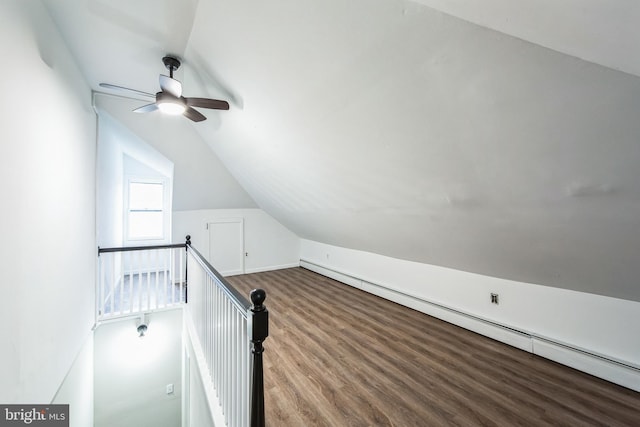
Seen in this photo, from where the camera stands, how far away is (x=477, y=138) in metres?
1.58

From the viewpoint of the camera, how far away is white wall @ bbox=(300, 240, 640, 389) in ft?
7.16

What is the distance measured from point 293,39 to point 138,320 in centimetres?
426

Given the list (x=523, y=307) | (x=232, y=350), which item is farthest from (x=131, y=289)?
(x=523, y=307)

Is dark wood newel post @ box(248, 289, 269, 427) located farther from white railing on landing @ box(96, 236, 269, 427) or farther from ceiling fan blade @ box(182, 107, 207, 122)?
ceiling fan blade @ box(182, 107, 207, 122)

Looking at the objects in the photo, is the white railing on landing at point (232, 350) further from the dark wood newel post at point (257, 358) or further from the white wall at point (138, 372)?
the white wall at point (138, 372)

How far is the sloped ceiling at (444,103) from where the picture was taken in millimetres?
1093

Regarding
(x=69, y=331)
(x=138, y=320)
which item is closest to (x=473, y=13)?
(x=69, y=331)

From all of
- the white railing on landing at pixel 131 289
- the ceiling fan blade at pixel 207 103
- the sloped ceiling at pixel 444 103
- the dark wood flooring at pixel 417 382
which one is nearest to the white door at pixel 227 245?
the white railing on landing at pixel 131 289

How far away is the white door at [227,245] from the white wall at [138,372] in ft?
6.41

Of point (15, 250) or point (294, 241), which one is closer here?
point (15, 250)

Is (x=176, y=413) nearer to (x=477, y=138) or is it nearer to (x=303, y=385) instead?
(x=303, y=385)

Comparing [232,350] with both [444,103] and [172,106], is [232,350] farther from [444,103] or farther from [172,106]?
[172,106]

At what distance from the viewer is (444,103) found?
150 cm

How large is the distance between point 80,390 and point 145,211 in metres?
4.26
